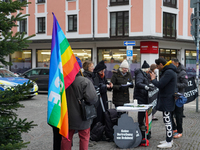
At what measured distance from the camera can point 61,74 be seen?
376 centimetres

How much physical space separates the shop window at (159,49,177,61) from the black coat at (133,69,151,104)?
68.6 feet

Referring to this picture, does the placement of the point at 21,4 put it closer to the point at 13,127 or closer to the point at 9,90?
the point at 9,90

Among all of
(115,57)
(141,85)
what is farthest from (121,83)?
(115,57)

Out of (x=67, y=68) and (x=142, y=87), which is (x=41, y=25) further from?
(x=67, y=68)

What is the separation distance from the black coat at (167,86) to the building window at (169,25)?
2191cm

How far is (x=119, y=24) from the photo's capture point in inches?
1057

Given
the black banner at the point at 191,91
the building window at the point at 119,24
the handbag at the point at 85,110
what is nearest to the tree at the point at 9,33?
the handbag at the point at 85,110

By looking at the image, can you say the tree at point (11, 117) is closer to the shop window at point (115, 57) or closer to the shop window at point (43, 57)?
the shop window at point (115, 57)

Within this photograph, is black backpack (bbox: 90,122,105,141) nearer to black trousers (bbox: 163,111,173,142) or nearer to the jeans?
black trousers (bbox: 163,111,173,142)

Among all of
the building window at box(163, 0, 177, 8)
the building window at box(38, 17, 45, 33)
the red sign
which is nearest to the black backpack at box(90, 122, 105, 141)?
the red sign

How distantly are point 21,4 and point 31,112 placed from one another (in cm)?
760

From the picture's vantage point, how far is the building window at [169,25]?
27.2m

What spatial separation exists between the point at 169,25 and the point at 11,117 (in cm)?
2625

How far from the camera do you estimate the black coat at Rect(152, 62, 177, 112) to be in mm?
5895
